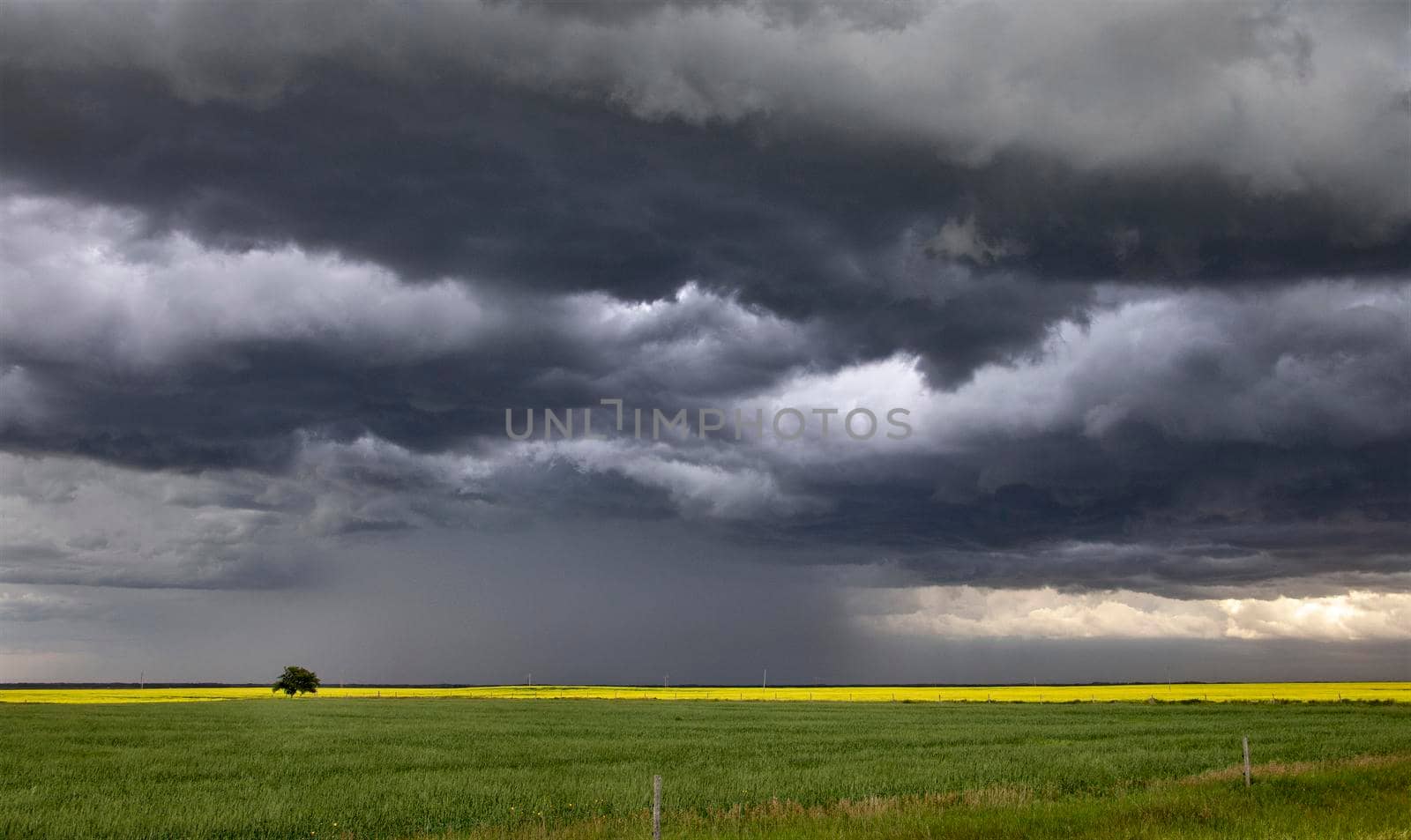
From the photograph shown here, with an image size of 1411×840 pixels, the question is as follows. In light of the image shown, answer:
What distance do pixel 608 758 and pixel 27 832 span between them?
2133 centimetres

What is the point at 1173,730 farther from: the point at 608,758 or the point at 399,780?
the point at 399,780

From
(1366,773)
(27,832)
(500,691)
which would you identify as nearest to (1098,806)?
(1366,773)

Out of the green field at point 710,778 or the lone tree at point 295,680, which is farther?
the lone tree at point 295,680

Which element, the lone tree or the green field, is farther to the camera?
the lone tree

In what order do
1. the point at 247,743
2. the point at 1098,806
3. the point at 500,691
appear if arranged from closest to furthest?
the point at 1098,806
the point at 247,743
the point at 500,691

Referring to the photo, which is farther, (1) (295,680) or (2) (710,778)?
(1) (295,680)

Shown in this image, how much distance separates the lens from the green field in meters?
19.8

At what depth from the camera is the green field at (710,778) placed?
19828 mm

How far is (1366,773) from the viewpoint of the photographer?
Result: 86.7 ft

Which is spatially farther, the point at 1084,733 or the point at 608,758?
the point at 1084,733

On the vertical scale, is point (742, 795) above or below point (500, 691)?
above

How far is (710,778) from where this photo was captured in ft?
98.7

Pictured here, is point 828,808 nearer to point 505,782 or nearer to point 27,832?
point 505,782

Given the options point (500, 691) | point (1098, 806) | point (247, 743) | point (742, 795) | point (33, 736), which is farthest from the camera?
point (500, 691)
